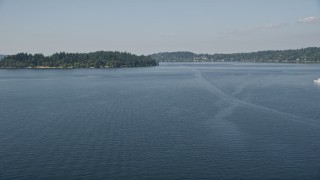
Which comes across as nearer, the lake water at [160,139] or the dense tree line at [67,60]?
the lake water at [160,139]

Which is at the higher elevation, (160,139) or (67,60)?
(67,60)

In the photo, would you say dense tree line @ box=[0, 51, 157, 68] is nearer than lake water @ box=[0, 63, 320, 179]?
No

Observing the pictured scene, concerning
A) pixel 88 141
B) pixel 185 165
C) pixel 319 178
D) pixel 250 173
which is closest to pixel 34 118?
pixel 88 141

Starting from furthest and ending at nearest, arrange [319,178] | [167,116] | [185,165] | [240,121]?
[167,116]
[240,121]
[185,165]
[319,178]

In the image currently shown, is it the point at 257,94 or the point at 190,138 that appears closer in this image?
the point at 190,138

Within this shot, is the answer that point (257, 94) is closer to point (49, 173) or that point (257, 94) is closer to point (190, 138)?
point (190, 138)

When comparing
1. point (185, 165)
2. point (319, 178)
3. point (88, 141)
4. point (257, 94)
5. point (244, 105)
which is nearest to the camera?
point (319, 178)
